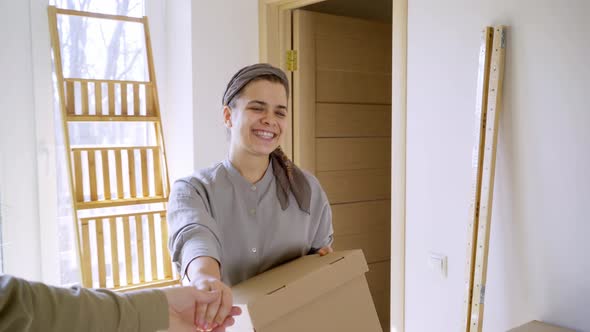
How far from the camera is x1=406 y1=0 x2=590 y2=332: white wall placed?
63.4 inches

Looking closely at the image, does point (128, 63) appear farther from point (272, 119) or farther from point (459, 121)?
point (459, 121)

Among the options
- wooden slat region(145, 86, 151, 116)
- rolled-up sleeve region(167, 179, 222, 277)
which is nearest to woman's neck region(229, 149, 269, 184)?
rolled-up sleeve region(167, 179, 222, 277)

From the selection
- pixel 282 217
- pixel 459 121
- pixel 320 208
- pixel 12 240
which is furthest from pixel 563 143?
pixel 12 240

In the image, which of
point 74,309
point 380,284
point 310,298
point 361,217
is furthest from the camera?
point 380,284

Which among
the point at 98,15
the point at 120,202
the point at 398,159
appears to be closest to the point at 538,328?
the point at 398,159

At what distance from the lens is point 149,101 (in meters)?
2.79

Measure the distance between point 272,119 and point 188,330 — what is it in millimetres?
668

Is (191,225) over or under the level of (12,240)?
over

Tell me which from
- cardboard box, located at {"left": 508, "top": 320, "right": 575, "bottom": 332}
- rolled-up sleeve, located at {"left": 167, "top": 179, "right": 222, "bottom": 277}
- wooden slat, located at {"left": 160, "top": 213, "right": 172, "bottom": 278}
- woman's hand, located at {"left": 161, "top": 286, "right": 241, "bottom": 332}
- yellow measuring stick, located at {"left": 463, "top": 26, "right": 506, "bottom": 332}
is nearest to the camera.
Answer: woman's hand, located at {"left": 161, "top": 286, "right": 241, "bottom": 332}

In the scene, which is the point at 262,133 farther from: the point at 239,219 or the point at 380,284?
the point at 380,284

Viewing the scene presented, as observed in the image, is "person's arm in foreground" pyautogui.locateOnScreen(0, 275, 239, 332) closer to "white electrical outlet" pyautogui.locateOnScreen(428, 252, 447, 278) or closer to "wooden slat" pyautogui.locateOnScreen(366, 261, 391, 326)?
"white electrical outlet" pyautogui.locateOnScreen(428, 252, 447, 278)

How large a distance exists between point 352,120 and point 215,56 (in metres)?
0.86

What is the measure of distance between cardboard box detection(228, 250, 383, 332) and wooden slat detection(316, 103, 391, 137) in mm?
1607

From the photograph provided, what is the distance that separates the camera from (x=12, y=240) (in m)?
2.55
